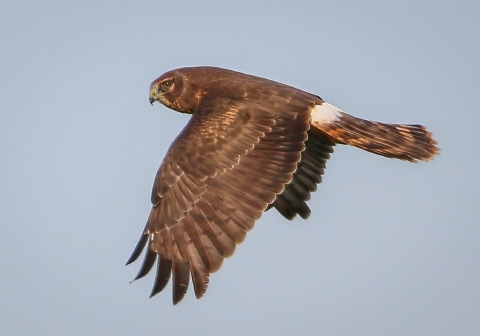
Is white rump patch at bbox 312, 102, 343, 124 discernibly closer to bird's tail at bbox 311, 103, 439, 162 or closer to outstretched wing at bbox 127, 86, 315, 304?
bird's tail at bbox 311, 103, 439, 162

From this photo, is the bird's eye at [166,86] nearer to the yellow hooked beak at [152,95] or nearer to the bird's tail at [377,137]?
the yellow hooked beak at [152,95]

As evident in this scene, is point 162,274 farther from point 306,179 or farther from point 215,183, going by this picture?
point 306,179

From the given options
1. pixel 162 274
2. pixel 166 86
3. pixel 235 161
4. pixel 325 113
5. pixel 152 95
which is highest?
pixel 325 113

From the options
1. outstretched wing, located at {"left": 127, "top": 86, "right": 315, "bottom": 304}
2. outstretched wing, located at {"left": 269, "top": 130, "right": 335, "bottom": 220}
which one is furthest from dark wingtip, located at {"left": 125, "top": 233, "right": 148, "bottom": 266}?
outstretched wing, located at {"left": 269, "top": 130, "right": 335, "bottom": 220}

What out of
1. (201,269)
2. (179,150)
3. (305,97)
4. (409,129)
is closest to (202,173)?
(179,150)

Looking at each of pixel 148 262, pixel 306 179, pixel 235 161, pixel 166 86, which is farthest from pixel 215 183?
pixel 166 86

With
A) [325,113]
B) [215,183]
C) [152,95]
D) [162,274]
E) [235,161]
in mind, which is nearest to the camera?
[162,274]

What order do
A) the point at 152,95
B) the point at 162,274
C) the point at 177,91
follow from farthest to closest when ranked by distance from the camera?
the point at 152,95 < the point at 177,91 < the point at 162,274
